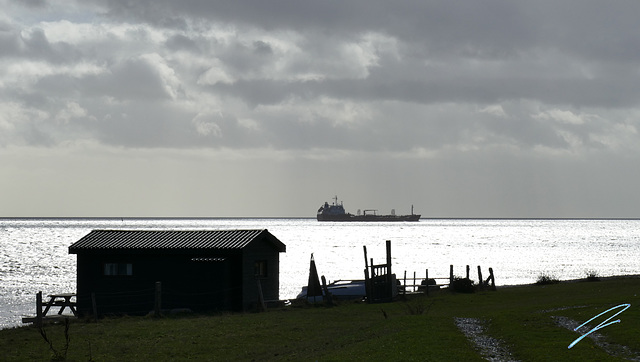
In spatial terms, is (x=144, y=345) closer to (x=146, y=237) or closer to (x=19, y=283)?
(x=146, y=237)

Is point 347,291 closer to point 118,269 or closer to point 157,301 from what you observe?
point 118,269

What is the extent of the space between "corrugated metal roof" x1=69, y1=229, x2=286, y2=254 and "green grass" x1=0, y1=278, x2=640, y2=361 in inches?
211

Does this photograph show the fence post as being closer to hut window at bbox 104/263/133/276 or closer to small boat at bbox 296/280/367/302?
hut window at bbox 104/263/133/276

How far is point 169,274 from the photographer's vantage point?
→ 47.5m

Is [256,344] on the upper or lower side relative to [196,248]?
lower

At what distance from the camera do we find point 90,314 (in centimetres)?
4672

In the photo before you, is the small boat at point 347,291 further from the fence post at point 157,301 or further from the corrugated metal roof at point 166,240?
the fence post at point 157,301

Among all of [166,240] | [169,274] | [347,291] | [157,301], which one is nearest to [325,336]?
[157,301]

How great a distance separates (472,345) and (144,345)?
44.2ft

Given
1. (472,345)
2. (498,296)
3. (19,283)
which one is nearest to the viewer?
(472,345)

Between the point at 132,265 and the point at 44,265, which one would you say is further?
the point at 44,265

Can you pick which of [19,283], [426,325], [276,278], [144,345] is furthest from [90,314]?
[19,283]

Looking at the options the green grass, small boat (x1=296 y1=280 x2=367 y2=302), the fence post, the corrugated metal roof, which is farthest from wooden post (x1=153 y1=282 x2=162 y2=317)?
small boat (x1=296 y1=280 x2=367 y2=302)

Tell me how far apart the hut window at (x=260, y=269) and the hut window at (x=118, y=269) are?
779 centimetres
